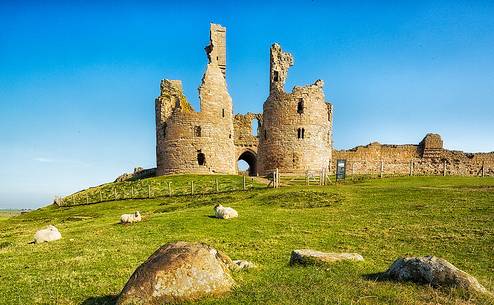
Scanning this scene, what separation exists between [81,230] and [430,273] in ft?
55.9

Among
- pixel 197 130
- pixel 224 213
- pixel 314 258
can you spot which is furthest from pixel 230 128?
pixel 314 258

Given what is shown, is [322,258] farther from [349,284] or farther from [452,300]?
[452,300]

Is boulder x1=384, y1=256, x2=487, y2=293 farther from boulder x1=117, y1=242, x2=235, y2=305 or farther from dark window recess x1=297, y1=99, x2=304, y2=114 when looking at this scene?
dark window recess x1=297, y1=99, x2=304, y2=114

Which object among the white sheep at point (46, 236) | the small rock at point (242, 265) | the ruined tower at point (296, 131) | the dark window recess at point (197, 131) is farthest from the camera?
the dark window recess at point (197, 131)

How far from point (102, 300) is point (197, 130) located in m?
42.2

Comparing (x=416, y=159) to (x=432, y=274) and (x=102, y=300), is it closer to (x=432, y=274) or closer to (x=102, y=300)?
(x=432, y=274)

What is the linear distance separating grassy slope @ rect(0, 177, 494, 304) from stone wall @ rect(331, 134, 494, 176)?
31143 mm

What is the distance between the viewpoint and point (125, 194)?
130 feet

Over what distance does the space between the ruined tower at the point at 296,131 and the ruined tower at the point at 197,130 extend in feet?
21.2

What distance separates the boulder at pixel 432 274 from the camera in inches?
320

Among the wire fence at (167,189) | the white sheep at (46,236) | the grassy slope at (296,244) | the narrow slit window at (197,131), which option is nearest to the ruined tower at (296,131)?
the wire fence at (167,189)

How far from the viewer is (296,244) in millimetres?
14750

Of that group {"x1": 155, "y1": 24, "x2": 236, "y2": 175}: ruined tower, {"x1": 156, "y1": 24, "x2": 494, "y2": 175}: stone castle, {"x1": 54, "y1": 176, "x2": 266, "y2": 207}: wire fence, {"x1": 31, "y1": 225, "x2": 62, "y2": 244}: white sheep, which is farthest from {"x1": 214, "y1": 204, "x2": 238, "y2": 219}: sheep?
{"x1": 155, "y1": 24, "x2": 236, "y2": 175}: ruined tower

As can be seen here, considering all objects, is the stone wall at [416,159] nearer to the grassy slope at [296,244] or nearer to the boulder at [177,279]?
the grassy slope at [296,244]
